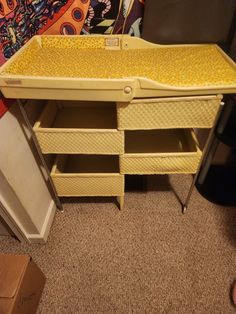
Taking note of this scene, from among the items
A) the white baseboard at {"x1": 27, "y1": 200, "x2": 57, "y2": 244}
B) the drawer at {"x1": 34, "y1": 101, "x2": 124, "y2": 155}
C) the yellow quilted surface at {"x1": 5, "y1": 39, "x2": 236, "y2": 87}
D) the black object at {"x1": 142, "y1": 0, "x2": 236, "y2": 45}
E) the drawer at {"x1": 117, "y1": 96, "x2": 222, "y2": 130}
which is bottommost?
the white baseboard at {"x1": 27, "y1": 200, "x2": 57, "y2": 244}

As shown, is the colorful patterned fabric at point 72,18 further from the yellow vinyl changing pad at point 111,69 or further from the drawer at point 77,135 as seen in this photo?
the drawer at point 77,135

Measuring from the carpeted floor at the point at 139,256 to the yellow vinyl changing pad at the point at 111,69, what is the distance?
0.81m

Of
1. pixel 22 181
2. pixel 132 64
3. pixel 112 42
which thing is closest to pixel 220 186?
pixel 132 64

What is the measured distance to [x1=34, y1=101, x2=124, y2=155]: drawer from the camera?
950 mm

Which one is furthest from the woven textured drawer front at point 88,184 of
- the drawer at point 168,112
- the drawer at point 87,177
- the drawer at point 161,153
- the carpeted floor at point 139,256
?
the drawer at point 168,112

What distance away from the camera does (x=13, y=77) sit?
2.53 feet

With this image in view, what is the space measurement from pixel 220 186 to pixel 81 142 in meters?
1.01

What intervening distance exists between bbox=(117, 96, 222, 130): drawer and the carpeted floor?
66cm

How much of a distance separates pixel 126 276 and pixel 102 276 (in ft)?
0.40

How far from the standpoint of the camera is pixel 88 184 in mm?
1188

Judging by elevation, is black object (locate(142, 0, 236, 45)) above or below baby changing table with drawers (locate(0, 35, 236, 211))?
above

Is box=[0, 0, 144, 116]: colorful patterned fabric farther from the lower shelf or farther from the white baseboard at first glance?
the lower shelf

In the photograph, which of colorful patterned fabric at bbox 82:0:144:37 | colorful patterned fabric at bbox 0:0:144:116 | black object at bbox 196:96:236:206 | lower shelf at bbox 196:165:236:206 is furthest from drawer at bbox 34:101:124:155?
lower shelf at bbox 196:165:236:206

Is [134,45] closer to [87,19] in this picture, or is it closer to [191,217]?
[87,19]
